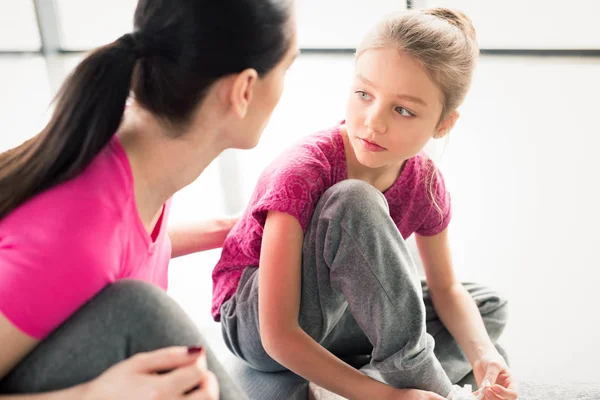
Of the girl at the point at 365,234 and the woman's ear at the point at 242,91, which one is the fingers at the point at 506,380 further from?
the woman's ear at the point at 242,91

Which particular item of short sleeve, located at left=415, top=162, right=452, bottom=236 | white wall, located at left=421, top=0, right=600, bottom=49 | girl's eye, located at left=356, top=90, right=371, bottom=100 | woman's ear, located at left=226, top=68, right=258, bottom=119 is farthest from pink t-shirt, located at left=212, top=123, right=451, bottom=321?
white wall, located at left=421, top=0, right=600, bottom=49

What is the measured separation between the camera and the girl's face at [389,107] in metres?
1.12

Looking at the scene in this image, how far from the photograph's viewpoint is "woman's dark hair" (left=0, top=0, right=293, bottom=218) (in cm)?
83

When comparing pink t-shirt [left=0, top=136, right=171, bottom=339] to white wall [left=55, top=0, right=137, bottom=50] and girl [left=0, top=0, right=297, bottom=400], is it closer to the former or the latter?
girl [left=0, top=0, right=297, bottom=400]

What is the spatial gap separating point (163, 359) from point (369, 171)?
2.03 feet

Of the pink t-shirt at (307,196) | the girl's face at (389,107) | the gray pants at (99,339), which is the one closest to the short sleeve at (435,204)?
the pink t-shirt at (307,196)

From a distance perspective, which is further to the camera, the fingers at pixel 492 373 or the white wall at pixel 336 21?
the white wall at pixel 336 21

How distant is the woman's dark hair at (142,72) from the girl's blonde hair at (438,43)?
31 centimetres

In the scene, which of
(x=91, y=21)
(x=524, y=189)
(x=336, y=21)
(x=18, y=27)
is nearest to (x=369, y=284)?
(x=524, y=189)

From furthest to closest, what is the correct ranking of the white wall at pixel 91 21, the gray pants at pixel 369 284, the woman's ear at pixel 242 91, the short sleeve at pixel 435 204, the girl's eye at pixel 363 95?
the white wall at pixel 91 21
the short sleeve at pixel 435 204
the girl's eye at pixel 363 95
the gray pants at pixel 369 284
the woman's ear at pixel 242 91

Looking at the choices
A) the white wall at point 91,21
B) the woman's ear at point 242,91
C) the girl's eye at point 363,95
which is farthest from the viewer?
the white wall at point 91,21

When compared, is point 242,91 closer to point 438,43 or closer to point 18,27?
point 438,43

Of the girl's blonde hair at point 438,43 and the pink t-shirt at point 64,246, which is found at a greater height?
the girl's blonde hair at point 438,43

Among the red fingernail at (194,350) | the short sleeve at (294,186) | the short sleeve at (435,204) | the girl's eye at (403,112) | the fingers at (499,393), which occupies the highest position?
the girl's eye at (403,112)
